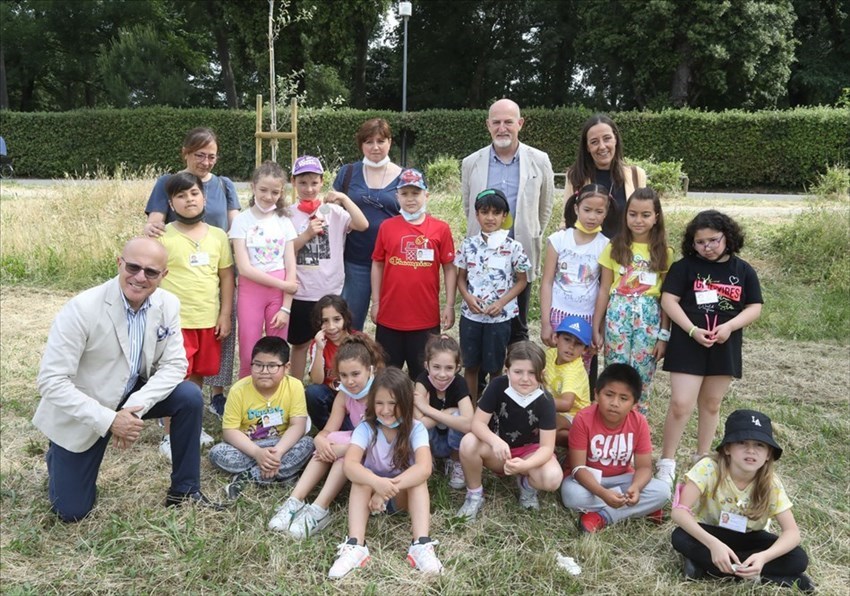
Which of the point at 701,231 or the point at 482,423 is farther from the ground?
the point at 701,231

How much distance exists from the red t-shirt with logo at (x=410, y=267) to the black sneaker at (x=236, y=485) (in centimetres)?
114

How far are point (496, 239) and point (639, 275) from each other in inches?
31.1

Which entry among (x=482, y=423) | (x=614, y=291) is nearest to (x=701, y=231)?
(x=614, y=291)

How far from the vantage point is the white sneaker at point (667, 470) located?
3.40 m

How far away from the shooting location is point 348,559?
274 centimetres

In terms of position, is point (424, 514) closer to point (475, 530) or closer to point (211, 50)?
point (475, 530)

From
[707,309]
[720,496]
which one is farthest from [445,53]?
[720,496]

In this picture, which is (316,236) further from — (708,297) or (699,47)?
(699,47)

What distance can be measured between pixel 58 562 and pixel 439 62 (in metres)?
32.2

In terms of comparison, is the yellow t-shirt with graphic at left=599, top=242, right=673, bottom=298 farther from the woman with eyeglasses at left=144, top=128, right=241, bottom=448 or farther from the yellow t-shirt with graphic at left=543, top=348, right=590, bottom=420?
the woman with eyeglasses at left=144, top=128, right=241, bottom=448

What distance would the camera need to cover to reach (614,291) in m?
3.55

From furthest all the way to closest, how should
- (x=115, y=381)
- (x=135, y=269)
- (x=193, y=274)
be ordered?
(x=193, y=274) < (x=115, y=381) < (x=135, y=269)

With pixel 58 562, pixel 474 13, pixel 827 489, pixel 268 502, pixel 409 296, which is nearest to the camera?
pixel 58 562

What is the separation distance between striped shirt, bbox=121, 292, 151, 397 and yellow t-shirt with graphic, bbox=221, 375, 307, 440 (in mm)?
544
